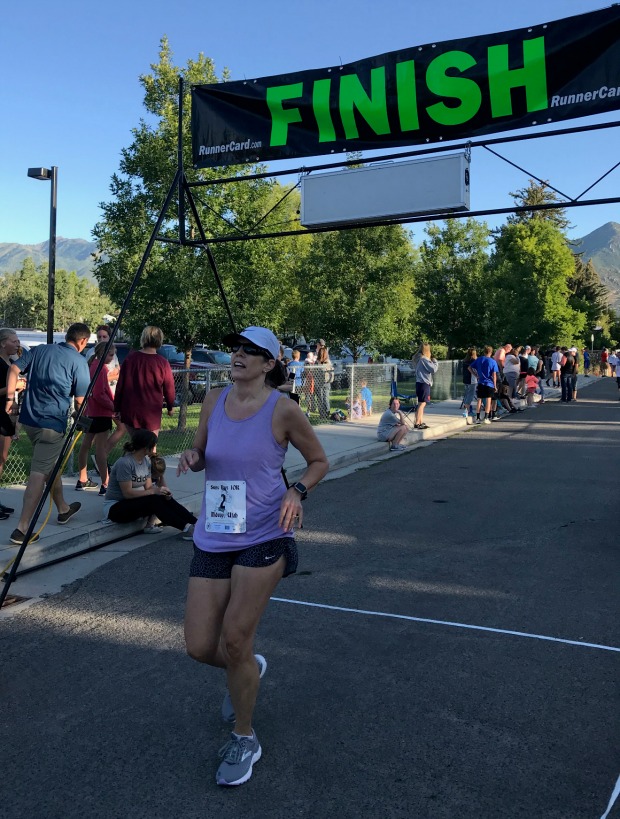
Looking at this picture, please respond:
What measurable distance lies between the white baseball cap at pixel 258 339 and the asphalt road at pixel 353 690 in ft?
5.82

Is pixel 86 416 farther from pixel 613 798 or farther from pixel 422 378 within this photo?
pixel 422 378

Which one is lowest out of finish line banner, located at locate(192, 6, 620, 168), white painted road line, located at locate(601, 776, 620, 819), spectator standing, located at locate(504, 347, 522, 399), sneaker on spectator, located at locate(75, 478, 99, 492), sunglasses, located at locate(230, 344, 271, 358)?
white painted road line, located at locate(601, 776, 620, 819)

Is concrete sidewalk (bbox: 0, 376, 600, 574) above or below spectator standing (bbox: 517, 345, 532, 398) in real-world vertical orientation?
below

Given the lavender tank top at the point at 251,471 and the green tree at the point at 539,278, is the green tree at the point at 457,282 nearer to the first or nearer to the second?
the green tree at the point at 539,278

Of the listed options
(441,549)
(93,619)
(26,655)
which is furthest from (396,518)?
(26,655)

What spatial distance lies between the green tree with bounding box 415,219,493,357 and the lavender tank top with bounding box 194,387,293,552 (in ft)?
86.0

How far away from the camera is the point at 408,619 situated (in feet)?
16.1

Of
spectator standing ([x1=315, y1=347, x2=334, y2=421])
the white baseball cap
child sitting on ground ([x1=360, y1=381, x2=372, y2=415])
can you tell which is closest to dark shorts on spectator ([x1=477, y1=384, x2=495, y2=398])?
child sitting on ground ([x1=360, y1=381, x2=372, y2=415])

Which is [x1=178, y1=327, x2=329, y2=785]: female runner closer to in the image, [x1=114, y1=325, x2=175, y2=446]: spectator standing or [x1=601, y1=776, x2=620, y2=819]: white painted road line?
[x1=601, y1=776, x2=620, y2=819]: white painted road line

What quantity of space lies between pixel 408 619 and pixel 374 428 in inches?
448

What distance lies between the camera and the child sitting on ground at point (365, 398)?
18.1m

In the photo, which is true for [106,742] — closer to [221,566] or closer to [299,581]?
[221,566]

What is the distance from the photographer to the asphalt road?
9.71 feet

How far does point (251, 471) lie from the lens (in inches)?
124
